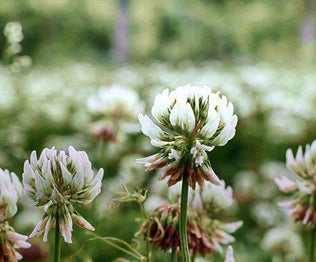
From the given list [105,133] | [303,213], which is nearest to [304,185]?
[303,213]

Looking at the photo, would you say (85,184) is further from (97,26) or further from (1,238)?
(97,26)

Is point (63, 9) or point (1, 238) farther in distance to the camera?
point (63, 9)

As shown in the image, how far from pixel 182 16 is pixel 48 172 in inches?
1031

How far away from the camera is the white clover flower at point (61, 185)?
72cm

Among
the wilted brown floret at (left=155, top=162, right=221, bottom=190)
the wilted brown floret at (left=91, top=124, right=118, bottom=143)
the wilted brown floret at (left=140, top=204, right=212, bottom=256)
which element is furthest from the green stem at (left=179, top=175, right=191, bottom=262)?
the wilted brown floret at (left=91, top=124, right=118, bottom=143)

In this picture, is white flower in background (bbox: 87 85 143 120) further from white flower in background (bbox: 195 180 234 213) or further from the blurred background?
white flower in background (bbox: 195 180 234 213)

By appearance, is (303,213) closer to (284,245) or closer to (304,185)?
(304,185)

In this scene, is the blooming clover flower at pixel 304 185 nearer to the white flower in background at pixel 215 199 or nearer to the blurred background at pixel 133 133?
the white flower in background at pixel 215 199

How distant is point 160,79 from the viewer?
5.39m

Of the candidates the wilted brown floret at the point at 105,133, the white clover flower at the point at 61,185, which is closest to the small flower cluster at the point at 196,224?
the white clover flower at the point at 61,185

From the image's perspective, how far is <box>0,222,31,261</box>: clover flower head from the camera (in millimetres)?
771

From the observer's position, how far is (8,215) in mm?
756

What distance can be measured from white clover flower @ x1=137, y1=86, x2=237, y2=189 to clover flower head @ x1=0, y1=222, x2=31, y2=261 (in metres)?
0.17

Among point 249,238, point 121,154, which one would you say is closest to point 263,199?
point 249,238
